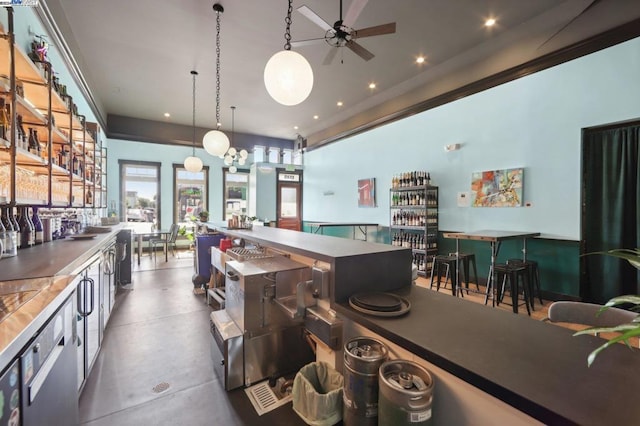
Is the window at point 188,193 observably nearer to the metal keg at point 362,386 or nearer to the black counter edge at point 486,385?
the metal keg at point 362,386

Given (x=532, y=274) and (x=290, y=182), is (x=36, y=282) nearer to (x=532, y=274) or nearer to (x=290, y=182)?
(x=532, y=274)

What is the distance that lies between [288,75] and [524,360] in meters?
2.11

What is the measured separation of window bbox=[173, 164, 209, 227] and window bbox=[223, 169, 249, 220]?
67cm

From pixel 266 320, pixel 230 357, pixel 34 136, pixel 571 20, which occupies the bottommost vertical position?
pixel 230 357

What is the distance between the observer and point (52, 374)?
1.14 metres

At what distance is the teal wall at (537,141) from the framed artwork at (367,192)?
106cm

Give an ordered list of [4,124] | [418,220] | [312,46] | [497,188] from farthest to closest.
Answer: [418,220] < [497,188] < [312,46] < [4,124]

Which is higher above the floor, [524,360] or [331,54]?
[331,54]

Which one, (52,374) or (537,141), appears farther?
(537,141)

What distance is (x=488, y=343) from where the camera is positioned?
96 cm

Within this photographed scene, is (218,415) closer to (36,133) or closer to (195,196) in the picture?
(36,133)

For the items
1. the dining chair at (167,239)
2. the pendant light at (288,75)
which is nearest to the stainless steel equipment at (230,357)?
the pendant light at (288,75)

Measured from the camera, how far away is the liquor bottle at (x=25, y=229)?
243 centimetres

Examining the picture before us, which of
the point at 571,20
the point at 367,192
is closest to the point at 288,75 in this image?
the point at 571,20
